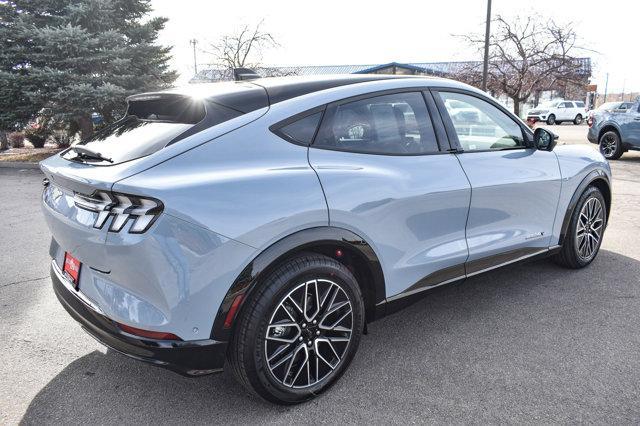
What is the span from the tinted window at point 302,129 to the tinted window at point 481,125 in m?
1.08

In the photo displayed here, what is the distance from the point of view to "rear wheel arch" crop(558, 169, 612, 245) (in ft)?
13.1

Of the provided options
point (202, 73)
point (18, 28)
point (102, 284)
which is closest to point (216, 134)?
point (102, 284)

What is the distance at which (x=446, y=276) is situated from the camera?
3059mm

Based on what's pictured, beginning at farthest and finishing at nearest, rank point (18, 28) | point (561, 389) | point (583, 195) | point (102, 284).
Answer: point (18, 28)
point (583, 195)
point (561, 389)
point (102, 284)

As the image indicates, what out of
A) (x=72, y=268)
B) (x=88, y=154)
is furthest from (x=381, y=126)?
(x=72, y=268)

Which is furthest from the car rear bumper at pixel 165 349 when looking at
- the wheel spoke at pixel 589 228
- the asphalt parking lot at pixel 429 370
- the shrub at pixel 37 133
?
the shrub at pixel 37 133

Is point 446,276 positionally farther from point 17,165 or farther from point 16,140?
point 16,140

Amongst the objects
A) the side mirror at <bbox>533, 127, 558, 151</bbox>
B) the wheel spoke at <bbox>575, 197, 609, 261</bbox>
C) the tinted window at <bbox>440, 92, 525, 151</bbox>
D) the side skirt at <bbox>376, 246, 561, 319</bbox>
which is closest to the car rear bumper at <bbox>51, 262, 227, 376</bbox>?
the side skirt at <bbox>376, 246, 561, 319</bbox>

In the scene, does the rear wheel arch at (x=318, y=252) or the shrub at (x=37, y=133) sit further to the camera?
the shrub at (x=37, y=133)

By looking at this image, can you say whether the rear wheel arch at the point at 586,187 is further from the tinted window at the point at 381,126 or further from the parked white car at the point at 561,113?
the parked white car at the point at 561,113

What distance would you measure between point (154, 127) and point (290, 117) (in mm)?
713

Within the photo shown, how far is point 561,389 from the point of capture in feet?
8.50

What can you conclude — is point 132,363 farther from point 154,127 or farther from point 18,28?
point 18,28

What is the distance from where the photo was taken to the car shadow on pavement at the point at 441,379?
2432mm
